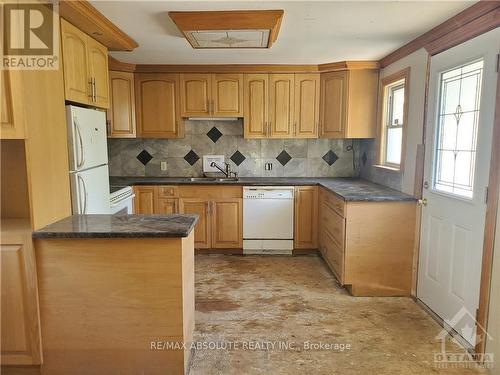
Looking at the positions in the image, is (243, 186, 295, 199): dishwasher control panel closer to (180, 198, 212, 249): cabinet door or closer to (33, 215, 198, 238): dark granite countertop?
(180, 198, 212, 249): cabinet door

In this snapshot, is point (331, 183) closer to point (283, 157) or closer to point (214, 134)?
point (283, 157)

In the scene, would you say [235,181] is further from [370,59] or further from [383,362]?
[383,362]

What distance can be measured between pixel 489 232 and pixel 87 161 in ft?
8.76

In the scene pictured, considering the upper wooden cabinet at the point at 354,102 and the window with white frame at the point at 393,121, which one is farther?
the upper wooden cabinet at the point at 354,102

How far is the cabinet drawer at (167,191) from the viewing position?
161 inches

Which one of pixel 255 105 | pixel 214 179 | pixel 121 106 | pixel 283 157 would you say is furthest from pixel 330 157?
pixel 121 106

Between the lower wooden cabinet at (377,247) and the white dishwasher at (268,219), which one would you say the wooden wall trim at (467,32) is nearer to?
the lower wooden cabinet at (377,247)

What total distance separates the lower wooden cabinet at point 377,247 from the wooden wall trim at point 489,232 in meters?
0.90

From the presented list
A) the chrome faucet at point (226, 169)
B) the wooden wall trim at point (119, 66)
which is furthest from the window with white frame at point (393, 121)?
the wooden wall trim at point (119, 66)

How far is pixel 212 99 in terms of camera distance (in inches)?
163

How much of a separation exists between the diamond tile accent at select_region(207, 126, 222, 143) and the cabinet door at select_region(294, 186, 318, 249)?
1.29 metres

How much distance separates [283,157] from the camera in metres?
4.59

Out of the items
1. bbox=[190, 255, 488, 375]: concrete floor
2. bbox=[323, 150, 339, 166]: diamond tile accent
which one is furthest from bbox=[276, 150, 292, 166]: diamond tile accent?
bbox=[190, 255, 488, 375]: concrete floor

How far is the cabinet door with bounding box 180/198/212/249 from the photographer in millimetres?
4121
